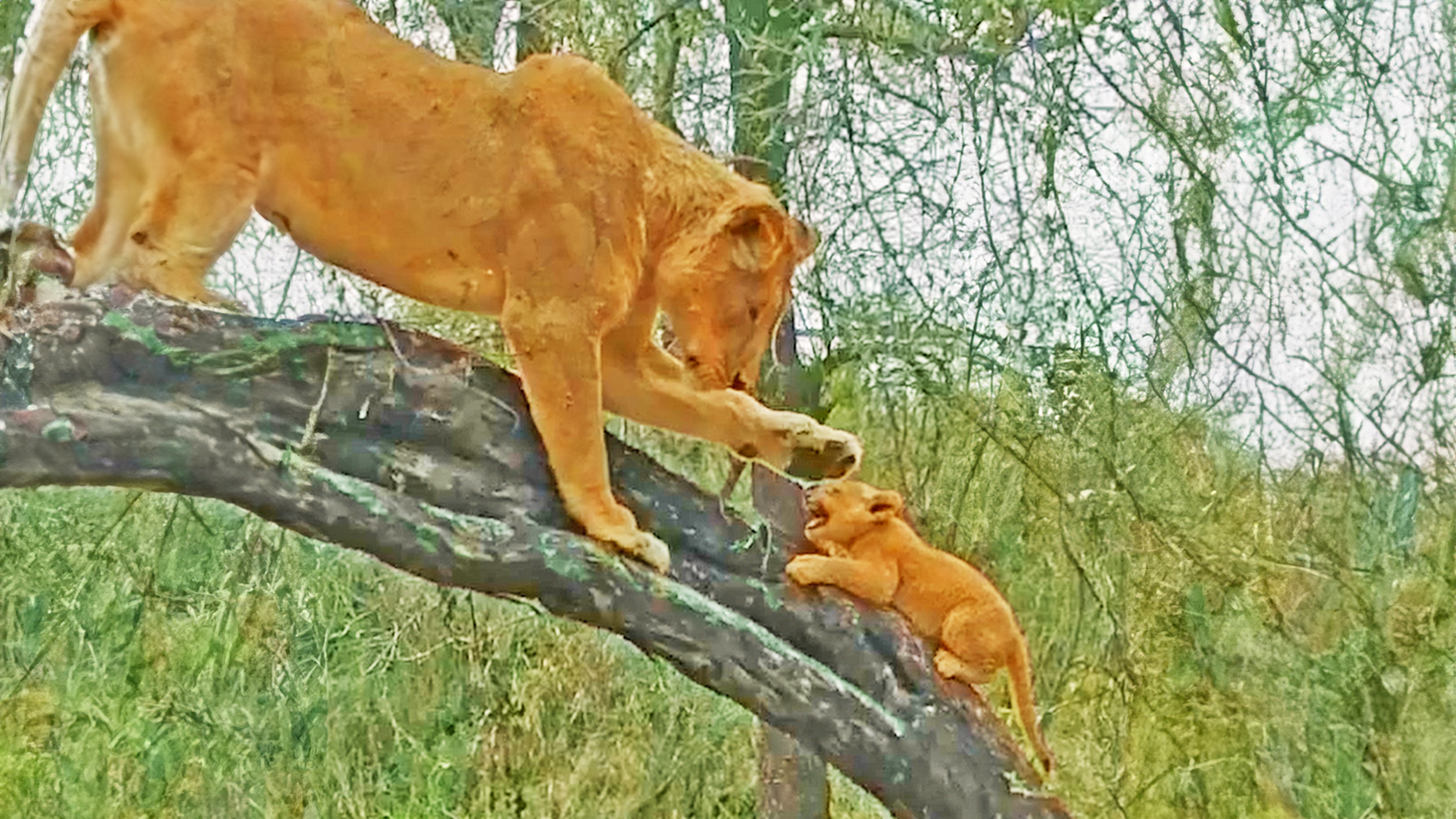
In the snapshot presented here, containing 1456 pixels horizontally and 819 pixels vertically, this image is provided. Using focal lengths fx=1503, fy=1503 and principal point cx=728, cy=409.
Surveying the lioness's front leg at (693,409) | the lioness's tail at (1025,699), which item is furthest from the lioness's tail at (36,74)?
the lioness's tail at (1025,699)

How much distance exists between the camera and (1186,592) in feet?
3.54

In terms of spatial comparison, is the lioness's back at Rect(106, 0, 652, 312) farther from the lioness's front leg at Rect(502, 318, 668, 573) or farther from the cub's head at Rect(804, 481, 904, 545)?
the cub's head at Rect(804, 481, 904, 545)

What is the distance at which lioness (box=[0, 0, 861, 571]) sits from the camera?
751 millimetres

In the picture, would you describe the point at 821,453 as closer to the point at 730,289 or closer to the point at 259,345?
the point at 730,289

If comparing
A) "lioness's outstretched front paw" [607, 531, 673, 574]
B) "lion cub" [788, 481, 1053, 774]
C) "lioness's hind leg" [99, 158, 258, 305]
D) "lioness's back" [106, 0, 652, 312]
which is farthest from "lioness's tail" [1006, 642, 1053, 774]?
"lioness's hind leg" [99, 158, 258, 305]

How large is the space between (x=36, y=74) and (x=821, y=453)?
48 cm

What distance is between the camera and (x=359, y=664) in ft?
3.22

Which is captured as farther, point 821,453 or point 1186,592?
point 1186,592

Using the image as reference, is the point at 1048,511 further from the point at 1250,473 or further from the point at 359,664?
the point at 359,664

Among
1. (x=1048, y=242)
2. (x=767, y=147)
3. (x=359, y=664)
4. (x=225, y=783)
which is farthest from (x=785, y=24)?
(x=225, y=783)

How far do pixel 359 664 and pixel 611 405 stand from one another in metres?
0.26

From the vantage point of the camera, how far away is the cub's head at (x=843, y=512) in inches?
37.3

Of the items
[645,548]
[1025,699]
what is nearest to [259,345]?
[645,548]

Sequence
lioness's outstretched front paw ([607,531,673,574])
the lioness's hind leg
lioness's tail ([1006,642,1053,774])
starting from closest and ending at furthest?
the lioness's hind leg → lioness's outstretched front paw ([607,531,673,574]) → lioness's tail ([1006,642,1053,774])
